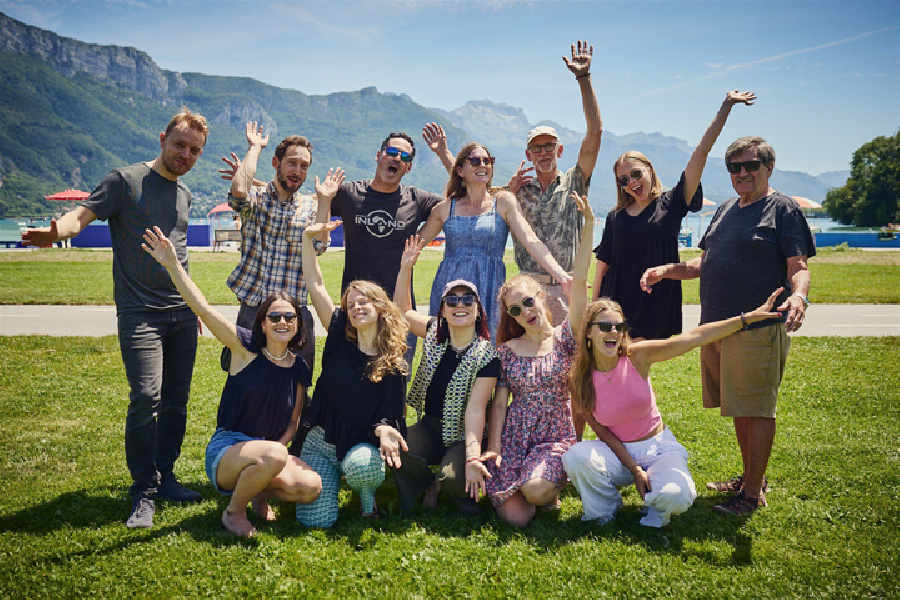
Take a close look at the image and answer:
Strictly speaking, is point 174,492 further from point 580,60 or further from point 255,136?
point 580,60

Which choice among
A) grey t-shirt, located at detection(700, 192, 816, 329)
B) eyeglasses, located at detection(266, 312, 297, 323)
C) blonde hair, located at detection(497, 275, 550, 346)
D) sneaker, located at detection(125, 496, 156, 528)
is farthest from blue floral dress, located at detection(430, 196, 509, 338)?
sneaker, located at detection(125, 496, 156, 528)

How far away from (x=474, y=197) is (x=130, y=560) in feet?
11.8

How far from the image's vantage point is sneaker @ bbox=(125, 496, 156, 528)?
407cm

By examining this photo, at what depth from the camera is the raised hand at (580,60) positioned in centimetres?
492

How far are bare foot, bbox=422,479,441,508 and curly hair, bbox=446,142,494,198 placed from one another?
7.88ft

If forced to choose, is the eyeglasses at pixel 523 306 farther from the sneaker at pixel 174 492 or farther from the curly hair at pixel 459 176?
the sneaker at pixel 174 492

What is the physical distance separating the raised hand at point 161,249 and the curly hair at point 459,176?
2.25m

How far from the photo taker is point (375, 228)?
16.7 feet

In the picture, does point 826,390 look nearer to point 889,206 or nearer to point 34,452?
point 34,452

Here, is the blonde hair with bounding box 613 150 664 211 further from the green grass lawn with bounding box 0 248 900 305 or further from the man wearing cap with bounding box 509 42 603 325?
the green grass lawn with bounding box 0 248 900 305

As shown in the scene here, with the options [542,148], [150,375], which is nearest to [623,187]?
[542,148]

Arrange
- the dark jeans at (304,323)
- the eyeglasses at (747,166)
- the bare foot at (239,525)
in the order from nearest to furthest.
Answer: the bare foot at (239,525) < the eyeglasses at (747,166) < the dark jeans at (304,323)

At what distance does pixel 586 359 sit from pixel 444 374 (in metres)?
1.07

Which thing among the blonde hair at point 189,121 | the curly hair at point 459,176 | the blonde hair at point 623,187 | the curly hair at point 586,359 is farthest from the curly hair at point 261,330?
the blonde hair at point 623,187
